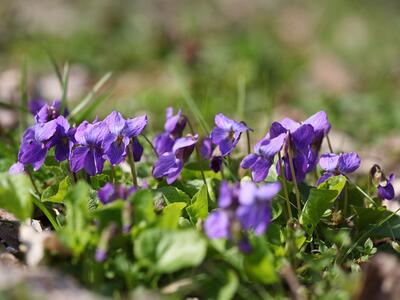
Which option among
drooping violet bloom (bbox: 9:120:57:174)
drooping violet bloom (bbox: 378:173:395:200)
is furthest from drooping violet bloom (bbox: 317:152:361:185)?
drooping violet bloom (bbox: 9:120:57:174)

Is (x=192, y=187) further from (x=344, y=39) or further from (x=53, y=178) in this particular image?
A: (x=344, y=39)

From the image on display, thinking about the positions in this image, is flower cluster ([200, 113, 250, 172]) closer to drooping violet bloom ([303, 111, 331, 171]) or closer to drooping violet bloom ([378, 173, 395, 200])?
drooping violet bloom ([303, 111, 331, 171])

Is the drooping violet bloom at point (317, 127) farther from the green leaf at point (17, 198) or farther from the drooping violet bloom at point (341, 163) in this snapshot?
the green leaf at point (17, 198)

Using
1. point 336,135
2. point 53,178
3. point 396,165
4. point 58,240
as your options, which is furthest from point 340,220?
point 336,135

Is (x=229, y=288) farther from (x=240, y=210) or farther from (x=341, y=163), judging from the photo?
(x=341, y=163)

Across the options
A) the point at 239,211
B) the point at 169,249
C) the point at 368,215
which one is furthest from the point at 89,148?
the point at 368,215

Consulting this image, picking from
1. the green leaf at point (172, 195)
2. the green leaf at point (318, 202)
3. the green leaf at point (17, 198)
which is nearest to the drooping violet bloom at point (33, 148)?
the green leaf at point (17, 198)
